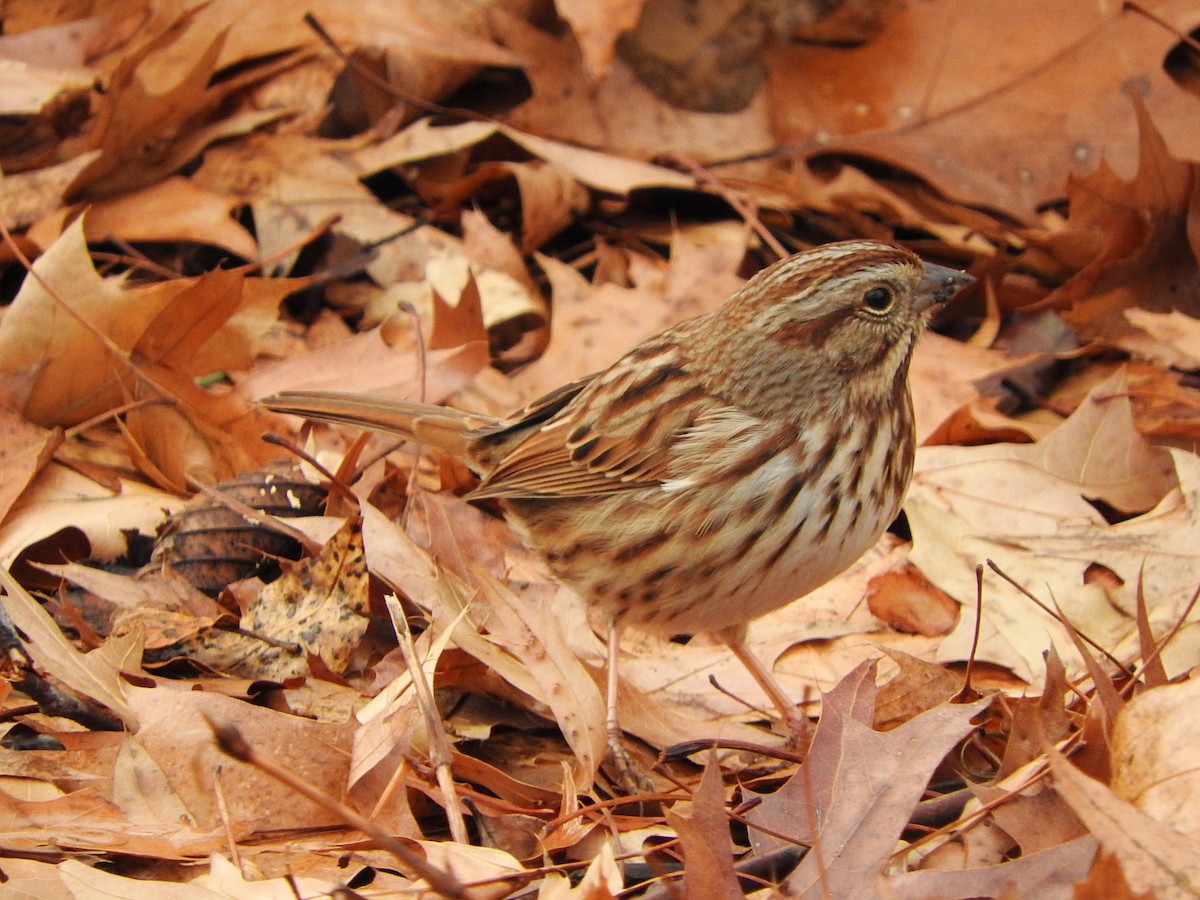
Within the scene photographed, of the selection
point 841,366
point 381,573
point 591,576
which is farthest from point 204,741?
point 841,366

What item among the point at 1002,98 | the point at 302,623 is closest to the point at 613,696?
the point at 302,623

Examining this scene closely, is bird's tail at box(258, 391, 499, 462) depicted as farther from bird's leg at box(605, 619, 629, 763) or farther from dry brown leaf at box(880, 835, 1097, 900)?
dry brown leaf at box(880, 835, 1097, 900)

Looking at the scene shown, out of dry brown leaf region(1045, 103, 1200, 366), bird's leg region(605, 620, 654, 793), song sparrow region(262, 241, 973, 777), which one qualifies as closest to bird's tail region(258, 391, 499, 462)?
song sparrow region(262, 241, 973, 777)

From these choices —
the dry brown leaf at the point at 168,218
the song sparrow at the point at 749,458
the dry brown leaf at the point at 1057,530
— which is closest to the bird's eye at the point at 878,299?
the song sparrow at the point at 749,458

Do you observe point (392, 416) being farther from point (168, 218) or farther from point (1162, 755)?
point (1162, 755)

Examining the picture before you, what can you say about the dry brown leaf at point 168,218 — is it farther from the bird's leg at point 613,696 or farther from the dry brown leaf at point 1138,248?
the dry brown leaf at point 1138,248

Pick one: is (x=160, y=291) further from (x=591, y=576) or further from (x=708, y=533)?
(x=708, y=533)
